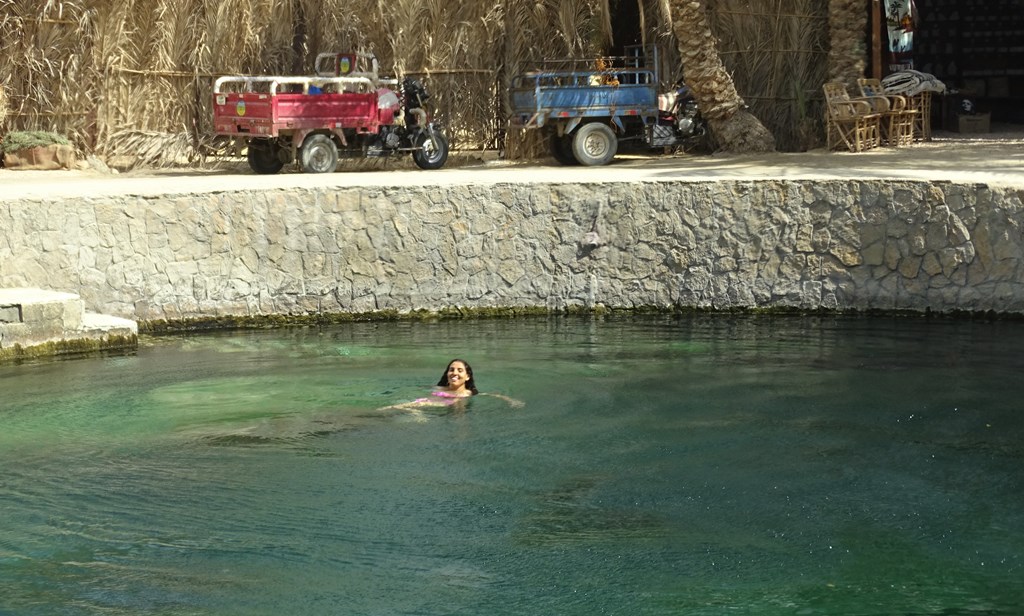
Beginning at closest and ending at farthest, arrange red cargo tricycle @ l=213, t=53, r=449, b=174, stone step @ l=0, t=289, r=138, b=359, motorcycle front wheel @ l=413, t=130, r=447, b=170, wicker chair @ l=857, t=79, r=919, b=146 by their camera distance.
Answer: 1. stone step @ l=0, t=289, r=138, b=359
2. red cargo tricycle @ l=213, t=53, r=449, b=174
3. motorcycle front wheel @ l=413, t=130, r=447, b=170
4. wicker chair @ l=857, t=79, r=919, b=146

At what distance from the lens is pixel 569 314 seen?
15.9 metres

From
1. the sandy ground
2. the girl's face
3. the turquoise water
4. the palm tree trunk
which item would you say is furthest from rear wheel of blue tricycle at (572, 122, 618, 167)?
A: the girl's face

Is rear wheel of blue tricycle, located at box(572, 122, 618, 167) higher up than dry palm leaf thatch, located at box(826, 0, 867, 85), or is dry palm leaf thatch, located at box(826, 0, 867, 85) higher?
dry palm leaf thatch, located at box(826, 0, 867, 85)

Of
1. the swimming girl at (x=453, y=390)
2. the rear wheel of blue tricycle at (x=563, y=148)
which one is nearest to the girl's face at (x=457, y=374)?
the swimming girl at (x=453, y=390)

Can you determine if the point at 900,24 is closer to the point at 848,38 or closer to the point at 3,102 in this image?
the point at 848,38

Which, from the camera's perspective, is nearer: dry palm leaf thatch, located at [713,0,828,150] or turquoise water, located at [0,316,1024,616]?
turquoise water, located at [0,316,1024,616]

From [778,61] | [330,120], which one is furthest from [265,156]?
[778,61]

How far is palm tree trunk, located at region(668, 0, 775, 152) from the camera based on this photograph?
2064cm

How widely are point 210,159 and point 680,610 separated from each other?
16.7 meters

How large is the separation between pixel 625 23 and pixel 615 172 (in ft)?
19.0

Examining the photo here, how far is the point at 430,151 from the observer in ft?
66.8

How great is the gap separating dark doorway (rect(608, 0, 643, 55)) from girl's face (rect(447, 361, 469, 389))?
A: 39.8ft

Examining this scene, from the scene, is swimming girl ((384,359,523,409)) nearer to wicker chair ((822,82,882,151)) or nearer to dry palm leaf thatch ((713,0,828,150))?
wicker chair ((822,82,882,151))

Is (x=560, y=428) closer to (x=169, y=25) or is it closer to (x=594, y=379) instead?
(x=594, y=379)
